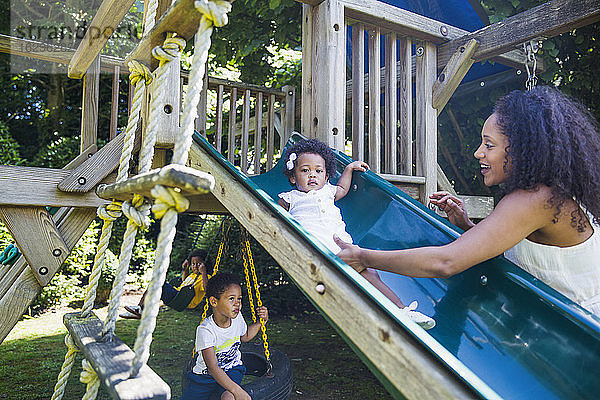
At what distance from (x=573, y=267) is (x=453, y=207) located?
69cm

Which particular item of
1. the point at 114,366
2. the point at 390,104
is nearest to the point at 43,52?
the point at 390,104

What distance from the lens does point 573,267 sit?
1.86 meters

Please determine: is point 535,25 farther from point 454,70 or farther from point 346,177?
point 346,177

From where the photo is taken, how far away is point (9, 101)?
33.3 feet

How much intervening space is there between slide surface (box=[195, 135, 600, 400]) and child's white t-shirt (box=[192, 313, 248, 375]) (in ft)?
3.52

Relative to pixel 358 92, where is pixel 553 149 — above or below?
below

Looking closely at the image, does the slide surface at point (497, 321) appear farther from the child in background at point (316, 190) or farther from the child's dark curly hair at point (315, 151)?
the child's dark curly hair at point (315, 151)

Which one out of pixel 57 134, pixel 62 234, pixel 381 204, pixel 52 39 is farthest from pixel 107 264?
pixel 381 204

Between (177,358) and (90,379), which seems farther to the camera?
(177,358)

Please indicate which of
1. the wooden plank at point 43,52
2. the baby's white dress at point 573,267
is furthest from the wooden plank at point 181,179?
the wooden plank at point 43,52

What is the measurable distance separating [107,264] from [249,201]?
6528 mm

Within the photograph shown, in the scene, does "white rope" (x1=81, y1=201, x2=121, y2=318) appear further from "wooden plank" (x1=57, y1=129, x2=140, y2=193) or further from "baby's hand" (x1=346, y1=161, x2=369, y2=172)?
"baby's hand" (x1=346, y1=161, x2=369, y2=172)

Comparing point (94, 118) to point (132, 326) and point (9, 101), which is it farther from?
point (9, 101)

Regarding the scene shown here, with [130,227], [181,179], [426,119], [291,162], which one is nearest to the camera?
[181,179]
